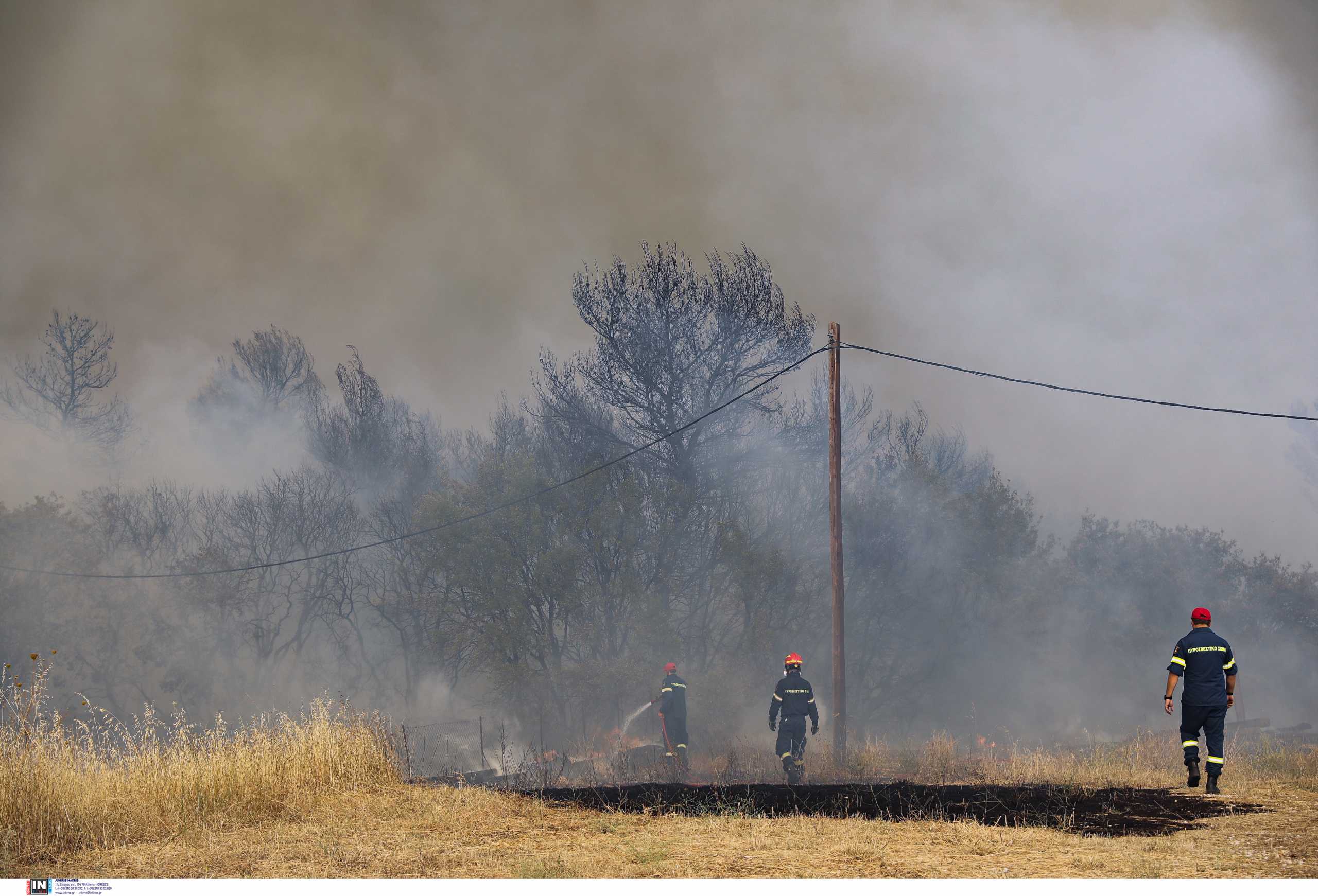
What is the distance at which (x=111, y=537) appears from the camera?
1523 inches

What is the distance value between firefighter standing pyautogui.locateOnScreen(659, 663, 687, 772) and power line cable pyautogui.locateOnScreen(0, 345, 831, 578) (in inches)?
242

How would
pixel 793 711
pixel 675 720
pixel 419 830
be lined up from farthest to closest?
pixel 675 720, pixel 793 711, pixel 419 830

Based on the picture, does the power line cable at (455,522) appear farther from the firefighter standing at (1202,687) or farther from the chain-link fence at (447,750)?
the firefighter standing at (1202,687)

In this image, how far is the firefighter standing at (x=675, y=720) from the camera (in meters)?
16.1

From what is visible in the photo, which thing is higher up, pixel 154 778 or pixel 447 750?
pixel 154 778

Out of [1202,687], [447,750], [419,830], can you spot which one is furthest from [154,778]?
[447,750]

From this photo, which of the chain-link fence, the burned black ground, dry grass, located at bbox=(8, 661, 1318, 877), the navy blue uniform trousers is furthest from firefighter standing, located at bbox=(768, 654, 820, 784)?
the navy blue uniform trousers

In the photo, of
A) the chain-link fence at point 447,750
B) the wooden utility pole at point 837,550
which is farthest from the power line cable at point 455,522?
the chain-link fence at point 447,750

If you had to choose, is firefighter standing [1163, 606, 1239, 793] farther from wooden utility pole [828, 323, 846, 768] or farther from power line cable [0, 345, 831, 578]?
power line cable [0, 345, 831, 578]

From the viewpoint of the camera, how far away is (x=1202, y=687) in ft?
34.1

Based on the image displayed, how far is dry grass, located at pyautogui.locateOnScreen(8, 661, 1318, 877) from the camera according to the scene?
272 inches

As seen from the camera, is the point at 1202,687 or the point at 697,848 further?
the point at 1202,687

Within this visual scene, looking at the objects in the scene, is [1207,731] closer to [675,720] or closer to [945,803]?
[945,803]

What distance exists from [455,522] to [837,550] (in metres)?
13.4
